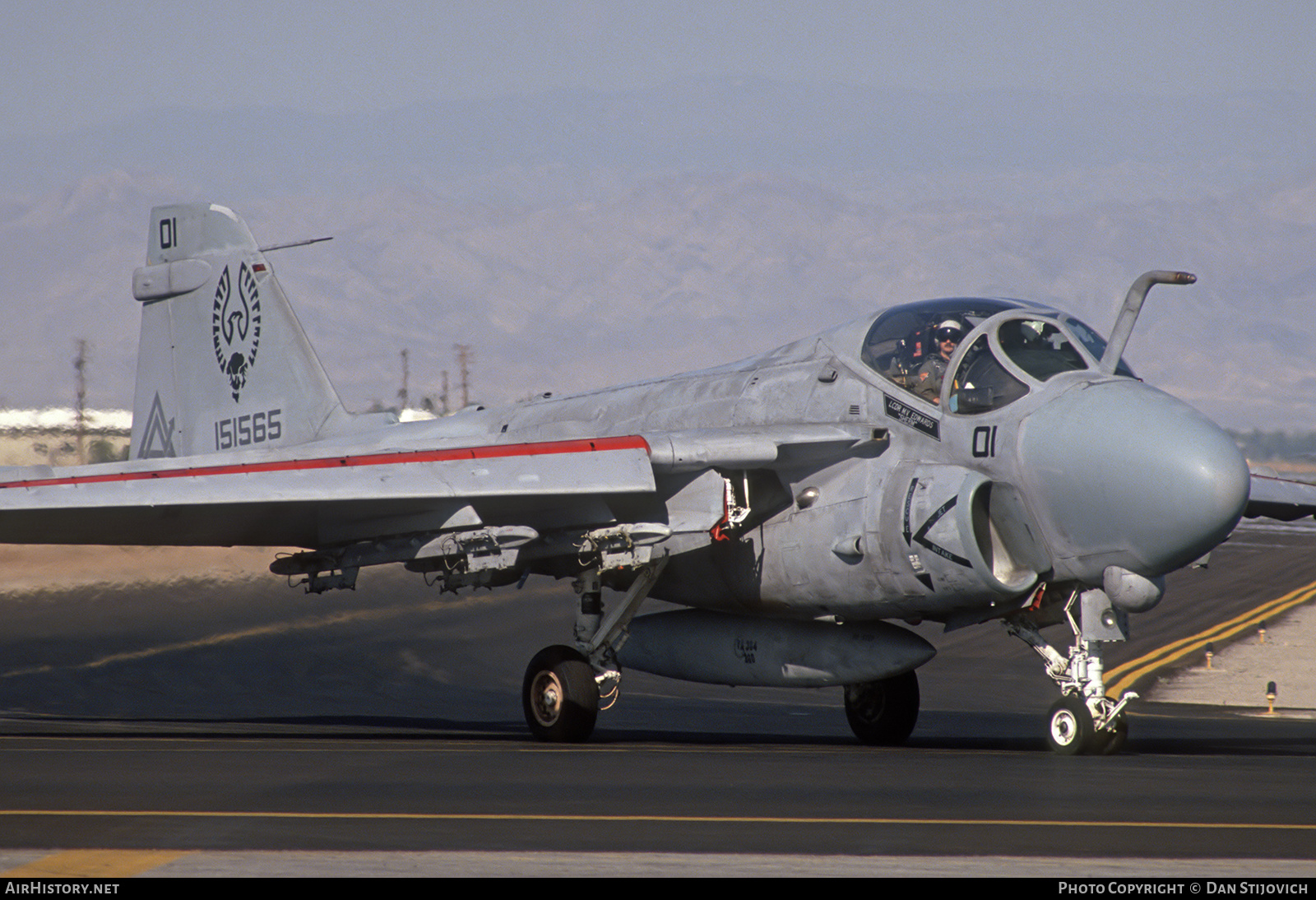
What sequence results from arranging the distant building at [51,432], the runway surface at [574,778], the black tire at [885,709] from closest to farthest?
the runway surface at [574,778] < the black tire at [885,709] < the distant building at [51,432]

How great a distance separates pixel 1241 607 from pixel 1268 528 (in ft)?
173

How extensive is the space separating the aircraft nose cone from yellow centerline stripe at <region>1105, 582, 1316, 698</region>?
12034 mm

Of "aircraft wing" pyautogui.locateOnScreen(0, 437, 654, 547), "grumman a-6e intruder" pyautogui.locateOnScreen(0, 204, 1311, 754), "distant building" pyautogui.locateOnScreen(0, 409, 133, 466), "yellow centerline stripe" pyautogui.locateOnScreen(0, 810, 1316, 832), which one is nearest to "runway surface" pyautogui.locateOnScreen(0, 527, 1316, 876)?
"yellow centerline stripe" pyautogui.locateOnScreen(0, 810, 1316, 832)

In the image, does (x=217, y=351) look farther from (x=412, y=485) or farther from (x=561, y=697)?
(x=561, y=697)

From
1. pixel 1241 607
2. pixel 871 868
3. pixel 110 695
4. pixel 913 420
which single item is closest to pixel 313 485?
pixel 913 420

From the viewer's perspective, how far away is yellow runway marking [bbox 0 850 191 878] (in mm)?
6848

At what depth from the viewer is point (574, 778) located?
10633mm

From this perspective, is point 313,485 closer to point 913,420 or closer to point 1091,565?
point 913,420

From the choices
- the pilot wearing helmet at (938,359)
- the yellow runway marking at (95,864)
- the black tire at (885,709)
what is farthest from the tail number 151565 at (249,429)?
the yellow runway marking at (95,864)

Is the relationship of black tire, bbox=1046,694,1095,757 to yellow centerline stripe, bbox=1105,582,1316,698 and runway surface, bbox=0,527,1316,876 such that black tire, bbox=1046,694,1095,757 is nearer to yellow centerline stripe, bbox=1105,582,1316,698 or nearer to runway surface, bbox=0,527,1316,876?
runway surface, bbox=0,527,1316,876

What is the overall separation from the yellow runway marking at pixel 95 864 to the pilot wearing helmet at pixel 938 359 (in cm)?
794

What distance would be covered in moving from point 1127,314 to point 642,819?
6466 millimetres

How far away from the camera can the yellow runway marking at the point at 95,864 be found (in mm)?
6848

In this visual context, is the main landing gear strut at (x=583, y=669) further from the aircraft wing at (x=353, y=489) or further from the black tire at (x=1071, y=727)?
the black tire at (x=1071, y=727)
